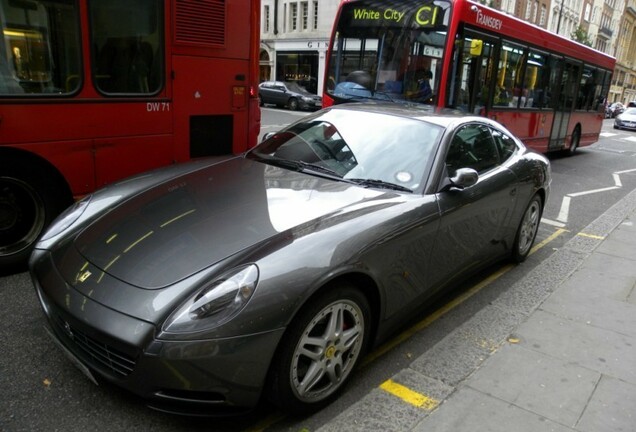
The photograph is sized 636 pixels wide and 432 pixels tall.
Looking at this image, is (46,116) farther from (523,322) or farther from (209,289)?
(523,322)

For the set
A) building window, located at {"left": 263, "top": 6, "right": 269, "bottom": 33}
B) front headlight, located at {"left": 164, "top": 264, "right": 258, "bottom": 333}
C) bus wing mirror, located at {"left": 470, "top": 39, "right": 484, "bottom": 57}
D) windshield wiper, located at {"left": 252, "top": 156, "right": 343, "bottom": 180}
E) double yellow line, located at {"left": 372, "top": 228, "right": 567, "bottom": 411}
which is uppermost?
building window, located at {"left": 263, "top": 6, "right": 269, "bottom": 33}

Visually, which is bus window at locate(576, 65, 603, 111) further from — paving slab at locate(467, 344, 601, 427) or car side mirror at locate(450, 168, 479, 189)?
paving slab at locate(467, 344, 601, 427)

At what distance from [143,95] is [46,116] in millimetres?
916

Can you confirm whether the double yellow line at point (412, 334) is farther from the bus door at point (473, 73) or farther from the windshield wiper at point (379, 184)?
the bus door at point (473, 73)

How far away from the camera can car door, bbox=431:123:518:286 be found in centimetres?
345

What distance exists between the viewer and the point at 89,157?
14.9 ft

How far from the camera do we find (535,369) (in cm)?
313

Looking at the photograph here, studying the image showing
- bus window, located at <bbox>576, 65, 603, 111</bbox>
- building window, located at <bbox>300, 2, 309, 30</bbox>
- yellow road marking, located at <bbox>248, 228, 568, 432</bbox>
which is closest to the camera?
yellow road marking, located at <bbox>248, 228, 568, 432</bbox>

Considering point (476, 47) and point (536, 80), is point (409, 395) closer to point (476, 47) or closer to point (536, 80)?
point (476, 47)

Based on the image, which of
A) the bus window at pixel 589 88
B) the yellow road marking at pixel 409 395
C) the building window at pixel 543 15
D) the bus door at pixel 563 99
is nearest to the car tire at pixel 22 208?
the yellow road marking at pixel 409 395

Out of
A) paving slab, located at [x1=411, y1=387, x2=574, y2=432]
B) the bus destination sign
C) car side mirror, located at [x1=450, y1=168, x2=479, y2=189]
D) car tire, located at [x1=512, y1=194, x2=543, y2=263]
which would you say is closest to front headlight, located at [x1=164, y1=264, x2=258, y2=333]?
paving slab, located at [x1=411, y1=387, x2=574, y2=432]

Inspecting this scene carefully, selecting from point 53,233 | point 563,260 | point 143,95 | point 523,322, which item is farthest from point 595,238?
point 53,233

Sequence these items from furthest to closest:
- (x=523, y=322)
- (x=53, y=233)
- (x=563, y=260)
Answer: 1. (x=563, y=260)
2. (x=523, y=322)
3. (x=53, y=233)

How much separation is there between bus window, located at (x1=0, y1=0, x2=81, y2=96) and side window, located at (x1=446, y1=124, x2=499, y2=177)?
3.21 m
